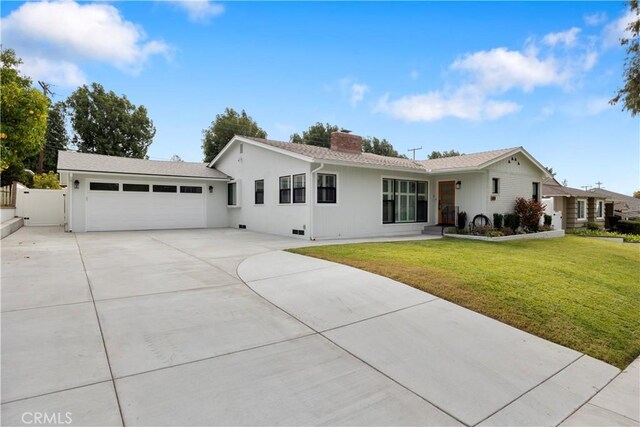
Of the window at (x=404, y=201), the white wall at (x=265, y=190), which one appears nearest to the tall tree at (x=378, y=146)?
the white wall at (x=265, y=190)

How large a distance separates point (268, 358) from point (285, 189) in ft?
31.7

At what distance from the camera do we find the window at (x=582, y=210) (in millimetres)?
21641

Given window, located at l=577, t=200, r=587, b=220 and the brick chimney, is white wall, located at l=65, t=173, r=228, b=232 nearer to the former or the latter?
the brick chimney

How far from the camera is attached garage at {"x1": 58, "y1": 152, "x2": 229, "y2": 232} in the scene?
13.5m

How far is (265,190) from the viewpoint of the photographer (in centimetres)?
1355

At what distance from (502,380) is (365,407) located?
134 cm

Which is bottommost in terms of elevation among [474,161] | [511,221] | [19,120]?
[511,221]

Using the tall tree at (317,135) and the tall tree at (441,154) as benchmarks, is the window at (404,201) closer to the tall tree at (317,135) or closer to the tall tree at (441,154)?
the tall tree at (317,135)

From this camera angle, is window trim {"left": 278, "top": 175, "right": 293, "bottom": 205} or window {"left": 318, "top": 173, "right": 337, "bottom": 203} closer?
window {"left": 318, "top": 173, "right": 337, "bottom": 203}

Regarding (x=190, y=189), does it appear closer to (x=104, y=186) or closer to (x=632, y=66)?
(x=104, y=186)

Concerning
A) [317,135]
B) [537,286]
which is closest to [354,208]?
[537,286]

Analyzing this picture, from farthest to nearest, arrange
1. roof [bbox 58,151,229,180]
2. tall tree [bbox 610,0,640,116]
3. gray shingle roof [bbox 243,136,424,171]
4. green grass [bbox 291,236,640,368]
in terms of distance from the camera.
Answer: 1. roof [bbox 58,151,229,180]
2. gray shingle roof [bbox 243,136,424,171]
3. tall tree [bbox 610,0,640,116]
4. green grass [bbox 291,236,640,368]

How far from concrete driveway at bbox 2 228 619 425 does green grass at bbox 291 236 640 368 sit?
0.36 meters

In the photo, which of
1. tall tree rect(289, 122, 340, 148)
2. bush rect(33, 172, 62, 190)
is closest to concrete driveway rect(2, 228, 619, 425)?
bush rect(33, 172, 62, 190)
